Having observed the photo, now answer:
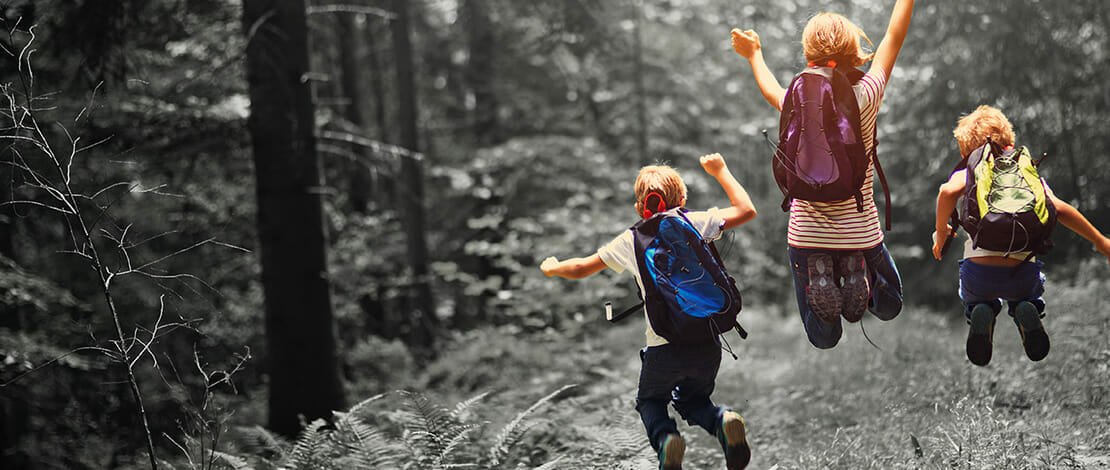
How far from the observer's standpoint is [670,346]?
3.92m

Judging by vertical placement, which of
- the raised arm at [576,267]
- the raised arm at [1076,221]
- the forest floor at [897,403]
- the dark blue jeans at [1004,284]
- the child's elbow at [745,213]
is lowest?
the forest floor at [897,403]

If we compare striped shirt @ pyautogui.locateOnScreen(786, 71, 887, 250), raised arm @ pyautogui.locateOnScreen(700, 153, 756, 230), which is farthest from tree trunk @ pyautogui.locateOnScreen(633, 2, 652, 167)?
raised arm @ pyautogui.locateOnScreen(700, 153, 756, 230)

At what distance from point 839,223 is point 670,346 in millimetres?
1121

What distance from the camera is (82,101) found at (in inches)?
381

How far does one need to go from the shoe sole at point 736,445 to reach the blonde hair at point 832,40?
1950 mm

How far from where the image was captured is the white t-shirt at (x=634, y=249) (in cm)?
394

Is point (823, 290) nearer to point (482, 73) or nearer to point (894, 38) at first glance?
point (894, 38)

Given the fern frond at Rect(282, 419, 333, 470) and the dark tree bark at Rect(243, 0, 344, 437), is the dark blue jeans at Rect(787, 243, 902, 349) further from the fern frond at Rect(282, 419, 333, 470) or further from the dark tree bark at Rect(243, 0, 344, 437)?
the dark tree bark at Rect(243, 0, 344, 437)

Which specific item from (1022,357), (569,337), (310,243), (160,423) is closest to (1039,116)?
(1022,357)

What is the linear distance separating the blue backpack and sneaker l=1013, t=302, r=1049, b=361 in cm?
178

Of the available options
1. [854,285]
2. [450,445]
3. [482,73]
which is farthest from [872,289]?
[482,73]

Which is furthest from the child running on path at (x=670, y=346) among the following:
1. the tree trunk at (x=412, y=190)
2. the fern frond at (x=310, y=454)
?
the tree trunk at (x=412, y=190)

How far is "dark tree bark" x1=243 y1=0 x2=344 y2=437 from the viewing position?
7.47 m

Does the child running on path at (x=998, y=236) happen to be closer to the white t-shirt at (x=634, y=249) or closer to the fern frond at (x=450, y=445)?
the white t-shirt at (x=634, y=249)
